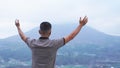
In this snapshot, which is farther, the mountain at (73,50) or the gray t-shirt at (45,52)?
Result: the mountain at (73,50)

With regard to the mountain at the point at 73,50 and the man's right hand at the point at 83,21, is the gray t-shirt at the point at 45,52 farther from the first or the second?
the mountain at the point at 73,50

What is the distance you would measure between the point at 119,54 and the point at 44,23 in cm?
7224

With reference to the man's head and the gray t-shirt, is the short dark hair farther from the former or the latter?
the gray t-shirt

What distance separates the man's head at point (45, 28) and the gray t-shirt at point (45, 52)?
8cm

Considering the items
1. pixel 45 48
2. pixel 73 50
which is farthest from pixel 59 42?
pixel 73 50

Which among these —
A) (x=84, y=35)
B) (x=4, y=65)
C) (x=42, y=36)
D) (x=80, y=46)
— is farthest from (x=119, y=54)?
(x=42, y=36)

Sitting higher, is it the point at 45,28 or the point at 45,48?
the point at 45,28

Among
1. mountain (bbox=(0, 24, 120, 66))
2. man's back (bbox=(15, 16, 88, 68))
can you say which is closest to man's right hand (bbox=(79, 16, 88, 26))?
man's back (bbox=(15, 16, 88, 68))

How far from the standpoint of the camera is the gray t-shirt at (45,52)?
5418mm

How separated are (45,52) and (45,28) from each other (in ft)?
1.03

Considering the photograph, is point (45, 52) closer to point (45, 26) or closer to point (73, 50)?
point (45, 26)

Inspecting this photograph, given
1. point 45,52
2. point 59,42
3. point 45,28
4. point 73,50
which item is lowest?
A: point 73,50

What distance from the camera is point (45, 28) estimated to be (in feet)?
17.8

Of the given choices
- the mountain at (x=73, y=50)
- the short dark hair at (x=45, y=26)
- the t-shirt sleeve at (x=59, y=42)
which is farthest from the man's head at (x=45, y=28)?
the mountain at (x=73, y=50)
